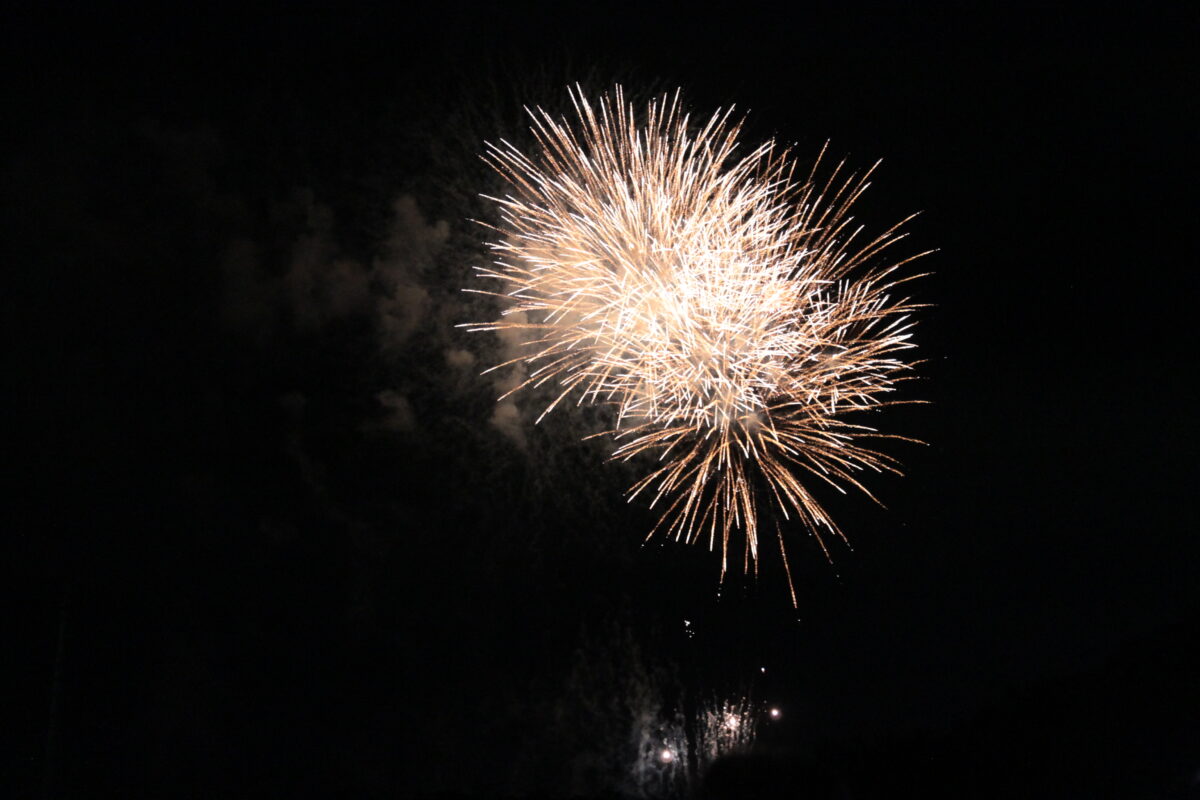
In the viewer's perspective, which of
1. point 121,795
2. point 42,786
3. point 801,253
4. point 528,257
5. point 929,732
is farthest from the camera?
point 121,795

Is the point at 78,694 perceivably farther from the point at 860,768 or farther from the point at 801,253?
the point at 801,253

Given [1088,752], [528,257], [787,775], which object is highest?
[528,257]

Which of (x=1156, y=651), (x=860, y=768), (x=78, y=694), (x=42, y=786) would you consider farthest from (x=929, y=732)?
(x=78, y=694)

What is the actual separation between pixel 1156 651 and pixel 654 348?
16021 millimetres

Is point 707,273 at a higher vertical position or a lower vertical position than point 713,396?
higher

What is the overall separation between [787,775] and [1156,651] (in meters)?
10.4

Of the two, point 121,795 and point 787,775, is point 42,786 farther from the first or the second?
point 787,775

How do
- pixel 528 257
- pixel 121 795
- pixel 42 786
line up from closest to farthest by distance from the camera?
pixel 528 257 → pixel 42 786 → pixel 121 795

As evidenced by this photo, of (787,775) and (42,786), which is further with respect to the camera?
(42,786)

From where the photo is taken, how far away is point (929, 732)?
60.8 feet

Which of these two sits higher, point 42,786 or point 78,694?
point 78,694

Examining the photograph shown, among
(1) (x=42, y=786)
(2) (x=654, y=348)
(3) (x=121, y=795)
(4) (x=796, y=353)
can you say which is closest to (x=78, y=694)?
(3) (x=121, y=795)

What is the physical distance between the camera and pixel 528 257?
10500 mm

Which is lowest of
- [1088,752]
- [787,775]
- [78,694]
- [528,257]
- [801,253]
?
[787,775]
